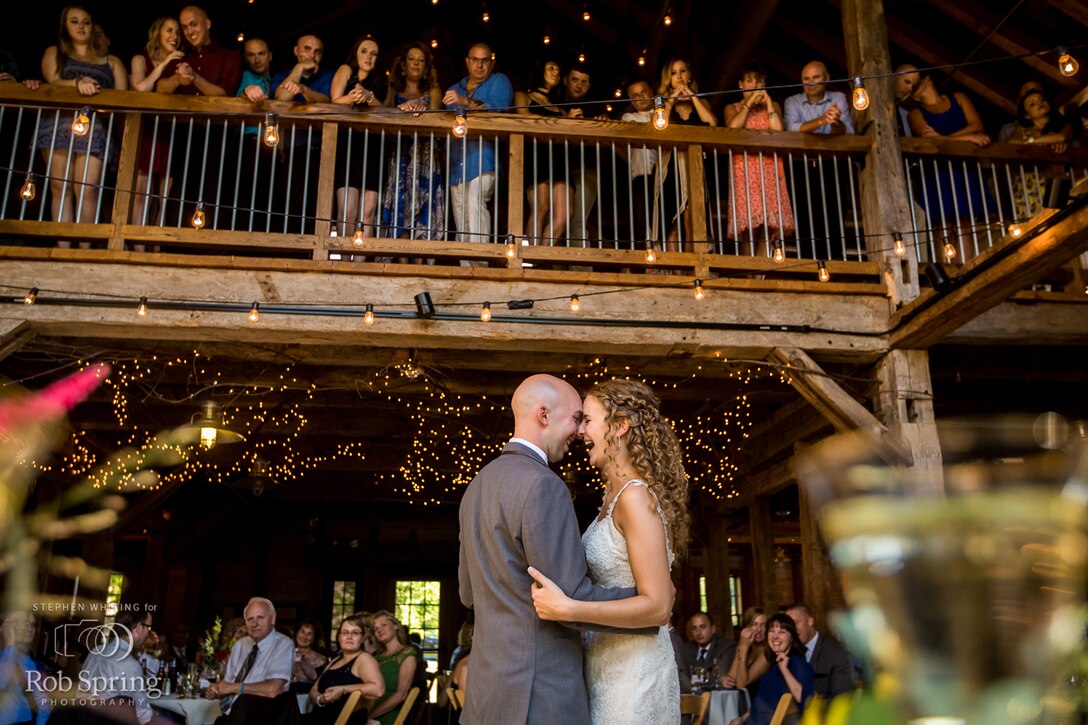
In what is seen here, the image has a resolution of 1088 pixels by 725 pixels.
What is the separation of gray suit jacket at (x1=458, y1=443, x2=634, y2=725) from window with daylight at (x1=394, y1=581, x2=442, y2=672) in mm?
12714

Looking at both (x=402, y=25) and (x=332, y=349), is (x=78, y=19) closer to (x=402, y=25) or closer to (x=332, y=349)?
(x=332, y=349)

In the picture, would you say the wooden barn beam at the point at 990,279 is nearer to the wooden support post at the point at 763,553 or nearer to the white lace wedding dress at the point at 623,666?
the white lace wedding dress at the point at 623,666

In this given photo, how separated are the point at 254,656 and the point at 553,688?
3995mm

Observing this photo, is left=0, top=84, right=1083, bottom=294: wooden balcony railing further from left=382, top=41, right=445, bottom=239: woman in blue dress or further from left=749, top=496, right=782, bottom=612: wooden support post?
left=749, top=496, right=782, bottom=612: wooden support post

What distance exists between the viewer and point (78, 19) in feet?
19.0

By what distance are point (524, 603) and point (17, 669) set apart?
172 inches

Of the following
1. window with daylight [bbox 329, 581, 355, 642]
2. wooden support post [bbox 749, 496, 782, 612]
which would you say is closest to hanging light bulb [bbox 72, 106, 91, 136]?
wooden support post [bbox 749, 496, 782, 612]

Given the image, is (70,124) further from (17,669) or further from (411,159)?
(17,669)

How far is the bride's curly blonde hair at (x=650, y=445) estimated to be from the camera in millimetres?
2027

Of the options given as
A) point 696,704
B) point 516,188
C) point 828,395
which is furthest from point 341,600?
point 828,395

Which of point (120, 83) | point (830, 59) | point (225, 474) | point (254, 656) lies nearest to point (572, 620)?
point (254, 656)

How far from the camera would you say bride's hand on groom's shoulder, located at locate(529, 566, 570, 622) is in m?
1.69

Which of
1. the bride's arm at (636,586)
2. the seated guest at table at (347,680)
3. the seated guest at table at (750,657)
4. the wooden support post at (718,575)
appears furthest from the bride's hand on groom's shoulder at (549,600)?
the wooden support post at (718,575)

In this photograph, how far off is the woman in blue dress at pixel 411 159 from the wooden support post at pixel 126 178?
1.58 meters
